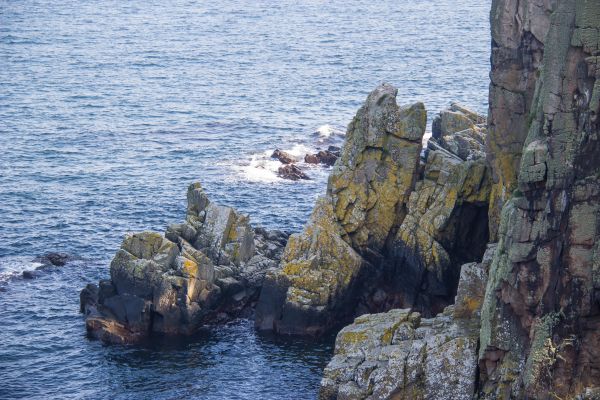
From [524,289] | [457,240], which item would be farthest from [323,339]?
[524,289]

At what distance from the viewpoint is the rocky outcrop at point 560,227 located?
66.2 m

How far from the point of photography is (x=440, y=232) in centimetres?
9519

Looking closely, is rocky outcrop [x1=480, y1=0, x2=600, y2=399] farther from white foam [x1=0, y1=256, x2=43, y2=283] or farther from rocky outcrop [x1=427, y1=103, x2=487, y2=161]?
white foam [x1=0, y1=256, x2=43, y2=283]

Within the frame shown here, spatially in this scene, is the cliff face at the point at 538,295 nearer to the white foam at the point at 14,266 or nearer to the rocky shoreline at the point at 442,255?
the rocky shoreline at the point at 442,255

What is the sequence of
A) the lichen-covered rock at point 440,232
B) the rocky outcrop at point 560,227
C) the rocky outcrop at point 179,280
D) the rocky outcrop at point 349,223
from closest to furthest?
the rocky outcrop at point 560,227
the lichen-covered rock at point 440,232
the rocky outcrop at point 349,223
the rocky outcrop at point 179,280

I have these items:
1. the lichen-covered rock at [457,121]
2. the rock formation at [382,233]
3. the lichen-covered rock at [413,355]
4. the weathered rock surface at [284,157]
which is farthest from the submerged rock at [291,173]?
the lichen-covered rock at [413,355]

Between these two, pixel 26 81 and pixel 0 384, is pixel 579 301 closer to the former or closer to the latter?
pixel 0 384

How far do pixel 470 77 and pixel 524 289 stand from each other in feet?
389

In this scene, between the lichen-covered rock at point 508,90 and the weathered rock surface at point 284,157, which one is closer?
the lichen-covered rock at point 508,90

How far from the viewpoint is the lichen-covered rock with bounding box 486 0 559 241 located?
8600 cm

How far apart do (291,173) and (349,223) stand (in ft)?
123

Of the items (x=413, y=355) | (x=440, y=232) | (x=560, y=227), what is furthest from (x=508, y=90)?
(x=413, y=355)

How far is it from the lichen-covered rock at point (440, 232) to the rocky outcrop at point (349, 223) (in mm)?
2173

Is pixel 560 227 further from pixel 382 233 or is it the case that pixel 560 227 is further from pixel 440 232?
pixel 382 233
